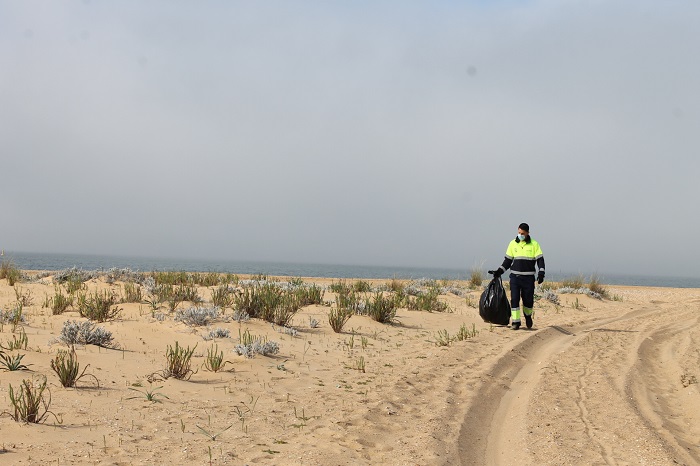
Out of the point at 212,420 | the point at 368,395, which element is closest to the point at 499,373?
the point at 368,395

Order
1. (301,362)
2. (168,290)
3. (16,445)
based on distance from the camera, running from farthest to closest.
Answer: (168,290), (301,362), (16,445)

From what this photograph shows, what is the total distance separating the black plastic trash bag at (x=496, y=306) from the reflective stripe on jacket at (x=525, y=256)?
0.47m

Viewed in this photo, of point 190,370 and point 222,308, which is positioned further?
point 222,308

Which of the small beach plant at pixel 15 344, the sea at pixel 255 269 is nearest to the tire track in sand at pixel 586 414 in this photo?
the small beach plant at pixel 15 344

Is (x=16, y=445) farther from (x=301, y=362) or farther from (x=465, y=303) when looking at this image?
(x=465, y=303)

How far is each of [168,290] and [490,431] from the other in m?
8.42

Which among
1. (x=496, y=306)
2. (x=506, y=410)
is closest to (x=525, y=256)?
(x=496, y=306)

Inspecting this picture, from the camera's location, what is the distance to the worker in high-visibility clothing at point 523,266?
10.1 meters

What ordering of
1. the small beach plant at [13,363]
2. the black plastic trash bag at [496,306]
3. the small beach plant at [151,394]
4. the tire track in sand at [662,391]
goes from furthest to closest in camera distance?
the black plastic trash bag at [496,306]
the small beach plant at [13,363]
the small beach plant at [151,394]
the tire track in sand at [662,391]

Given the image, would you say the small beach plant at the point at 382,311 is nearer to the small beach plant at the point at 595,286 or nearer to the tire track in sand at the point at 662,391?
the tire track in sand at the point at 662,391

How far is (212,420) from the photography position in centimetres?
440

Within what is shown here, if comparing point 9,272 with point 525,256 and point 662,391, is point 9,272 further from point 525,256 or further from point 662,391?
point 662,391

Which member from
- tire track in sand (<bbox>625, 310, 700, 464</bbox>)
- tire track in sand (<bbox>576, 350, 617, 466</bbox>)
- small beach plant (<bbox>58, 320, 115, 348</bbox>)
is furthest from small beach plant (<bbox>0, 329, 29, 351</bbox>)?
tire track in sand (<bbox>625, 310, 700, 464</bbox>)

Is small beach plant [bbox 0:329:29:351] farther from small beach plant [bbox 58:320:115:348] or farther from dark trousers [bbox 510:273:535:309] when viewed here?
dark trousers [bbox 510:273:535:309]
